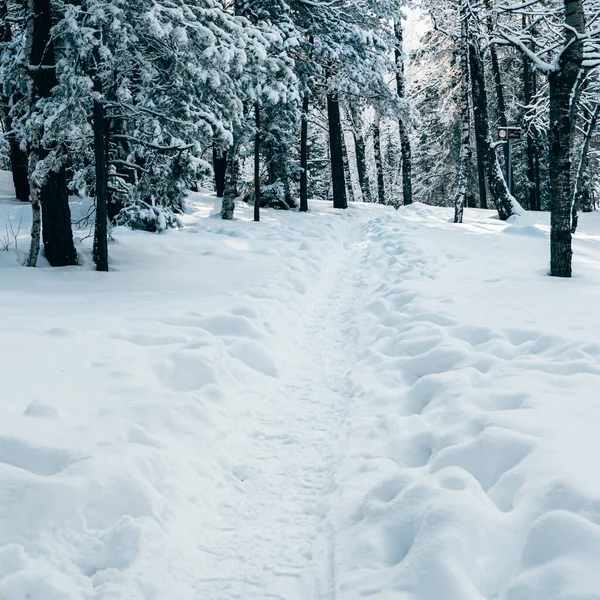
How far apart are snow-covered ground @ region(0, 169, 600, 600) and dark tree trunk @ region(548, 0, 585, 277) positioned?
1010 millimetres

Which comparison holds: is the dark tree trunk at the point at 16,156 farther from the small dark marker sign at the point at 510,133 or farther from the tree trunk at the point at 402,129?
the tree trunk at the point at 402,129

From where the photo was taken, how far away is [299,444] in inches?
182

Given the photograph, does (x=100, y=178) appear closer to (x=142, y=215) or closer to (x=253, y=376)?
(x=142, y=215)

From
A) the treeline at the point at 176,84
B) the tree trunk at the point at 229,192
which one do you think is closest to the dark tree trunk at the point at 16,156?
the treeline at the point at 176,84

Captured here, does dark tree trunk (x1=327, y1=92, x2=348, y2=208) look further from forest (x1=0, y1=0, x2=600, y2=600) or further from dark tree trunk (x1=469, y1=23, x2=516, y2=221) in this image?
forest (x1=0, y1=0, x2=600, y2=600)

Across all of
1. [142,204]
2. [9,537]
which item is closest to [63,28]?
[142,204]

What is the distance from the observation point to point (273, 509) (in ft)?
12.3

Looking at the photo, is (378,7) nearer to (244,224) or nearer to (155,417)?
(244,224)

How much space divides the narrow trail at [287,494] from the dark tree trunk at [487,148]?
1290cm

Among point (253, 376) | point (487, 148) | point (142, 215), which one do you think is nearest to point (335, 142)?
point (487, 148)

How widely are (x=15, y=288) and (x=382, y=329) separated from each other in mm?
5975

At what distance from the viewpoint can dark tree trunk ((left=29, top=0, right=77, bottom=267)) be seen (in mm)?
9422

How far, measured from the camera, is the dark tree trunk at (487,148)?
1728cm

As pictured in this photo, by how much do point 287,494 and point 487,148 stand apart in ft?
53.7
